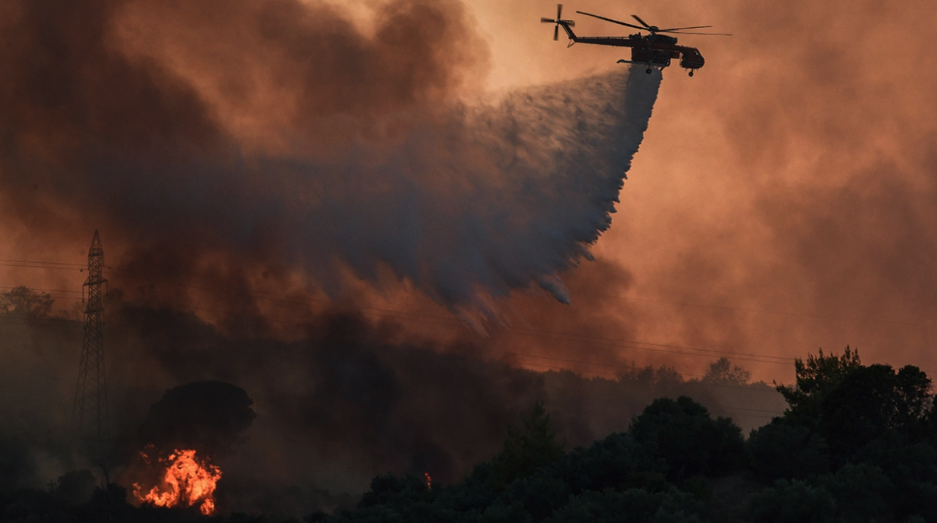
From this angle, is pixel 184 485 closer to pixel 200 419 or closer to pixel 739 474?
pixel 200 419

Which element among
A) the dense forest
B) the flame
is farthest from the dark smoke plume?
the dense forest

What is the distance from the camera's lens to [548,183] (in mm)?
84125

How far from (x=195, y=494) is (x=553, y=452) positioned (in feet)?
210

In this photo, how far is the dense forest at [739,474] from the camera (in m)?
39.6

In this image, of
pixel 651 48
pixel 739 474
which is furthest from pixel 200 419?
pixel 739 474

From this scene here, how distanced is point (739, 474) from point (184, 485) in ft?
263

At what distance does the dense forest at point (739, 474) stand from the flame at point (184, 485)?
196ft

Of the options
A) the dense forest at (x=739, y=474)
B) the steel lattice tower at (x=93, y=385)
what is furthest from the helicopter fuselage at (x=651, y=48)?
the steel lattice tower at (x=93, y=385)

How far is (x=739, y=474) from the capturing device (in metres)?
46.4

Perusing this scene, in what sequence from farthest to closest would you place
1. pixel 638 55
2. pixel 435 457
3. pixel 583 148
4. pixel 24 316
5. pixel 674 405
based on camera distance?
pixel 24 316 < pixel 435 457 < pixel 583 148 < pixel 638 55 < pixel 674 405

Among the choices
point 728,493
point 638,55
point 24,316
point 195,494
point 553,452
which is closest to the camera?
point 728,493

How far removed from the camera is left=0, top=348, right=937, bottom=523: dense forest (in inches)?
1560

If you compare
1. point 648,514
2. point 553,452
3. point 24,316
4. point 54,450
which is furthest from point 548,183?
point 24,316

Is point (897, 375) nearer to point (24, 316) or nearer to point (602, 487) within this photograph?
point (602, 487)
